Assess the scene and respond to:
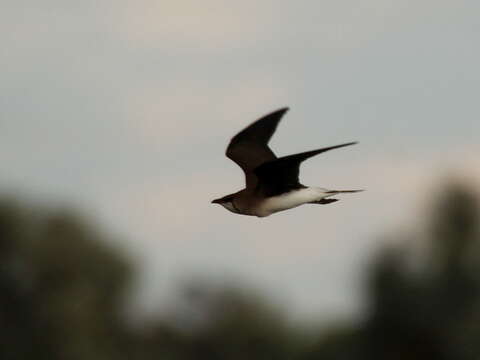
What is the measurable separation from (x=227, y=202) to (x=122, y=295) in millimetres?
39642

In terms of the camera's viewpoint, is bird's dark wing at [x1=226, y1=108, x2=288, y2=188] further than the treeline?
No

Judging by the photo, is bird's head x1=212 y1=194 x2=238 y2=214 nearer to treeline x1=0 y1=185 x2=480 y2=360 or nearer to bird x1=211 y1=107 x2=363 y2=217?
bird x1=211 y1=107 x2=363 y2=217

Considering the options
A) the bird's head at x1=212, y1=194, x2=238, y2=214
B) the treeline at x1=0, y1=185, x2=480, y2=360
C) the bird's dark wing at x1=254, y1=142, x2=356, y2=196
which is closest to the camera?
the bird's dark wing at x1=254, y1=142, x2=356, y2=196

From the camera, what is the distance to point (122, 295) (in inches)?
2347

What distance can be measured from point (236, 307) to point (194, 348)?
8.58 feet

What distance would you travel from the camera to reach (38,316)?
60656 mm

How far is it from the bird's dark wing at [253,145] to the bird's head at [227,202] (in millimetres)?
414

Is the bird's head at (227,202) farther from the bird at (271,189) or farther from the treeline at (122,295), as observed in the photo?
the treeline at (122,295)

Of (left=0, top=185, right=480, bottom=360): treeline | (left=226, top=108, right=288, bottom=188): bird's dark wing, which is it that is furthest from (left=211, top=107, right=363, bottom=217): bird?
(left=0, top=185, right=480, bottom=360): treeline

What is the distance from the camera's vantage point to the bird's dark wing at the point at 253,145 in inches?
813

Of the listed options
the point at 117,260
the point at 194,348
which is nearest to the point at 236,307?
the point at 194,348

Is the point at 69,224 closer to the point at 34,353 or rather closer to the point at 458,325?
the point at 34,353

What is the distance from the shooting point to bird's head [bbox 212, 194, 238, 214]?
20172 mm

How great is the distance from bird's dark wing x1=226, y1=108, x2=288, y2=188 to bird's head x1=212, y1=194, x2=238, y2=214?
41 cm
